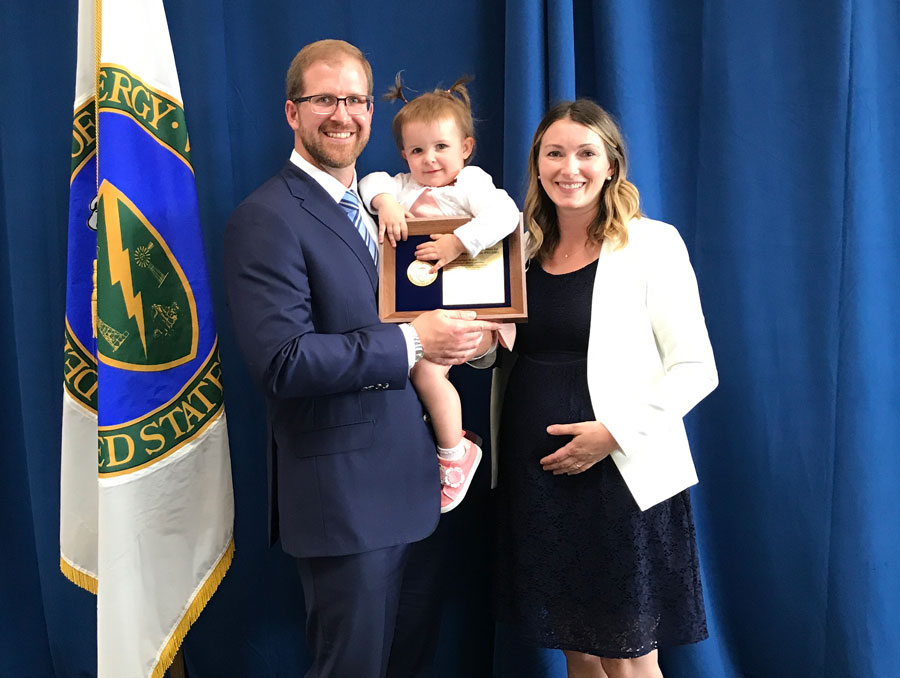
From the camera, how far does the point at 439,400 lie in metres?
1.91

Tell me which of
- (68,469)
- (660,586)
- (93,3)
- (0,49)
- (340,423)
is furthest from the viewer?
(0,49)

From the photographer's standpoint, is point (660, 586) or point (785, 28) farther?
point (785, 28)

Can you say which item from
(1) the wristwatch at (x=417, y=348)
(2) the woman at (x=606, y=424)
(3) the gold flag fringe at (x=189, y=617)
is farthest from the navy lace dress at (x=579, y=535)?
(3) the gold flag fringe at (x=189, y=617)

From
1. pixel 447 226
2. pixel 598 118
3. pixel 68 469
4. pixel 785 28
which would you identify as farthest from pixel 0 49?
pixel 785 28

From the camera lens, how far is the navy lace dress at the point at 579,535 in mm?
1840

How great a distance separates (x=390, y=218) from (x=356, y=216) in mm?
94

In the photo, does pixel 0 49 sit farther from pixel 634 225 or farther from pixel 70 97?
pixel 634 225

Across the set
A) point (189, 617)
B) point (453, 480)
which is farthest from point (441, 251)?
point (189, 617)

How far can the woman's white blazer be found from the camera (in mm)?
1809

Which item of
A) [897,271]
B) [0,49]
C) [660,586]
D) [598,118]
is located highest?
[0,49]

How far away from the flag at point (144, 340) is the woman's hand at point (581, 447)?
907mm

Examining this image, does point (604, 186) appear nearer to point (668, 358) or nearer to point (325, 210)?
point (668, 358)

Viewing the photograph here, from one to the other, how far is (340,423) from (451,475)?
0.37 metres

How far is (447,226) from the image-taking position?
1786 millimetres
